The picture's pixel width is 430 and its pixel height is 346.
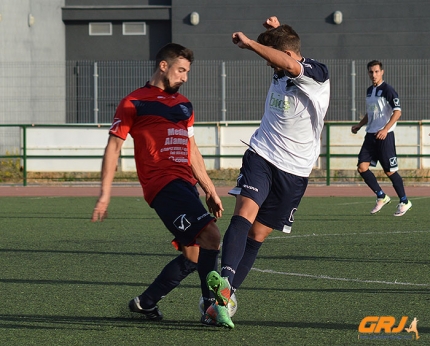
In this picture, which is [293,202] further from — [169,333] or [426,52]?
[426,52]

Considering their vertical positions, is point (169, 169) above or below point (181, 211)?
above

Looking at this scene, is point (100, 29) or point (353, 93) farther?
point (100, 29)

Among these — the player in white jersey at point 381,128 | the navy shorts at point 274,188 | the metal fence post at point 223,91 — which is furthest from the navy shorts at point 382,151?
the metal fence post at point 223,91

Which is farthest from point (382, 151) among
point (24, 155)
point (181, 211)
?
point (24, 155)

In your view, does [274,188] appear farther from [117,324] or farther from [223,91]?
[223,91]

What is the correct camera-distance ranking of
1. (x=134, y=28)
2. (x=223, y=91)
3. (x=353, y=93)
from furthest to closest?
(x=134, y=28), (x=353, y=93), (x=223, y=91)

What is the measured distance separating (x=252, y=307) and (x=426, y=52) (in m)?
23.9

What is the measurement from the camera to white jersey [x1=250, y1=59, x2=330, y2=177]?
5.92 meters

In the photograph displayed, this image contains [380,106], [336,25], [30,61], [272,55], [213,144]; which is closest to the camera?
[272,55]

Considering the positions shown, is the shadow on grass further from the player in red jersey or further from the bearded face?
the bearded face

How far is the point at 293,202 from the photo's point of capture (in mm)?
6012

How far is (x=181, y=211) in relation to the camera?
17.8ft

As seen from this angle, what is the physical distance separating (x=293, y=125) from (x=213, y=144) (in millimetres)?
Answer: 16135

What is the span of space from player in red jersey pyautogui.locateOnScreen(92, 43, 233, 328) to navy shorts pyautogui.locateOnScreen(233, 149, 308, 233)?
328 millimetres
